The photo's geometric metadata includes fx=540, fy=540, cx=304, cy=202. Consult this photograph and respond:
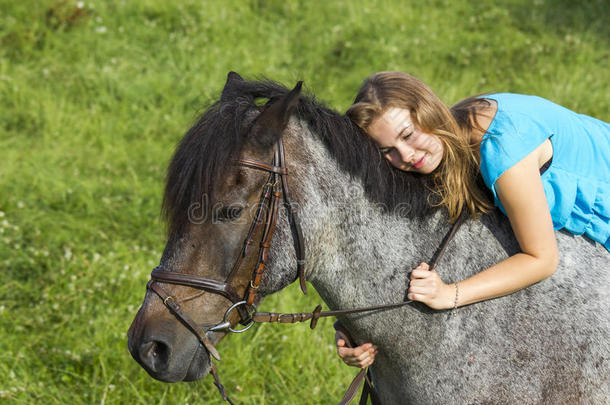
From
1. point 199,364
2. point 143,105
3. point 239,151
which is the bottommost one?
point 143,105

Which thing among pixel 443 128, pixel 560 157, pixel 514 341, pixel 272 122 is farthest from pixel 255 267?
pixel 560 157

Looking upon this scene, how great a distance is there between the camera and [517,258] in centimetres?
199

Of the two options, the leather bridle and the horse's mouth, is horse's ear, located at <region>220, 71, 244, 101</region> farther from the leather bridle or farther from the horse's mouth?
the horse's mouth

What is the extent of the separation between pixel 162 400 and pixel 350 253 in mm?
1823

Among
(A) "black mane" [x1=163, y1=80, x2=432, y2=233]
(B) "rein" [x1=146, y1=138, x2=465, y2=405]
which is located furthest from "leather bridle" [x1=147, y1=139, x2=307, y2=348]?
(A) "black mane" [x1=163, y1=80, x2=432, y2=233]

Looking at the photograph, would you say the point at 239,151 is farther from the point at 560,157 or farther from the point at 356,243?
the point at 560,157

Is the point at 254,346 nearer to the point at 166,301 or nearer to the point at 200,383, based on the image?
the point at 200,383

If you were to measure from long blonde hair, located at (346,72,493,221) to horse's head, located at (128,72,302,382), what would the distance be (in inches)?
17.7

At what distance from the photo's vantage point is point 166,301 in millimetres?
1865

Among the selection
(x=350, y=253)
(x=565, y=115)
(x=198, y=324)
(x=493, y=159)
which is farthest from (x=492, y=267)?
(x=198, y=324)

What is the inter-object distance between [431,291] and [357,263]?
0.29m

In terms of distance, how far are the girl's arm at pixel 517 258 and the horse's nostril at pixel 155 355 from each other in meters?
0.91

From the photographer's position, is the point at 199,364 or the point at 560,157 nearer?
the point at 199,364

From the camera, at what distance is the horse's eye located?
72.6 inches
